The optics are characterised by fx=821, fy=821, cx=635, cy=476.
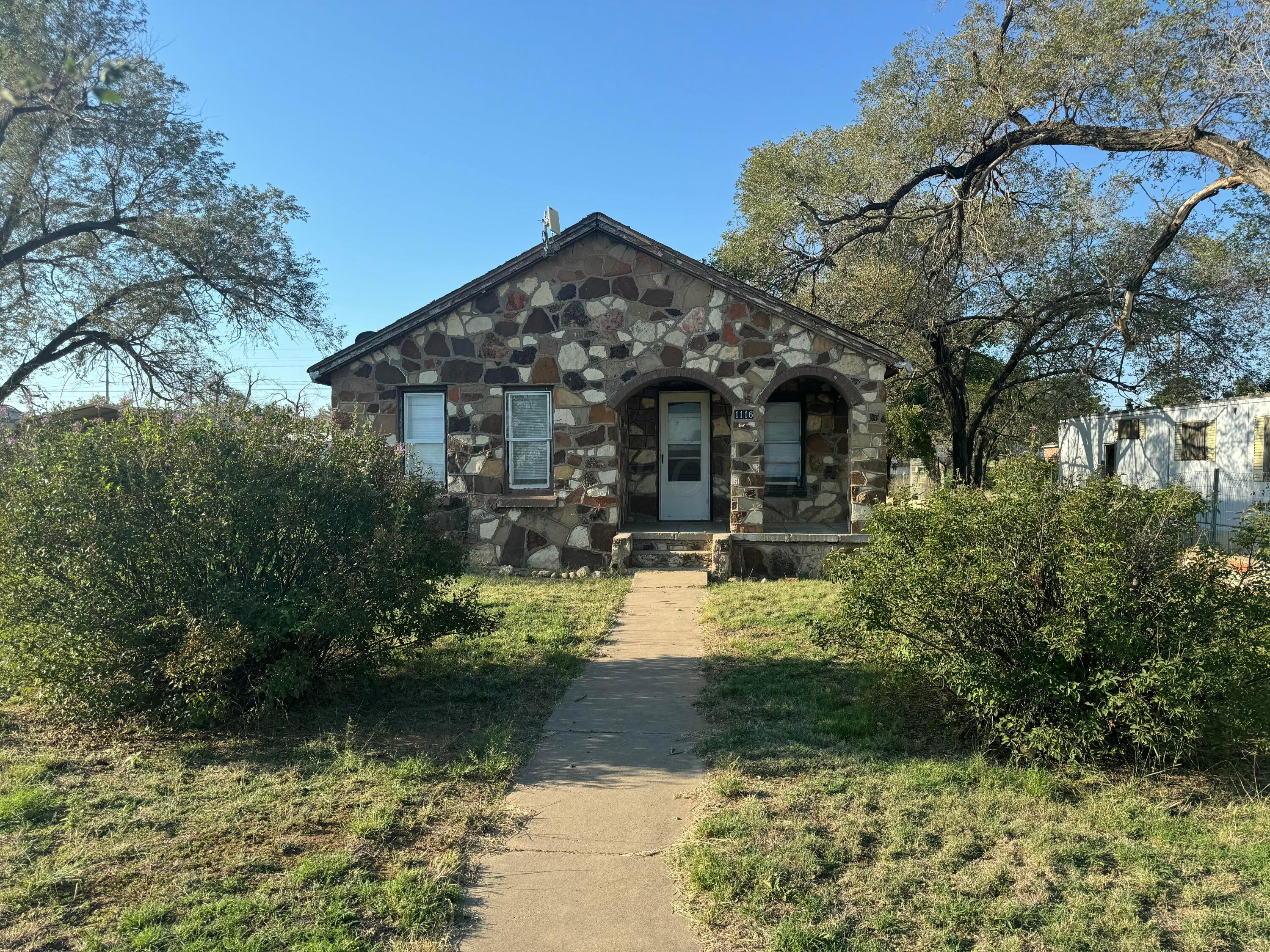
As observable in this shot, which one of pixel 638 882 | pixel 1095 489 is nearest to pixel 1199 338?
pixel 1095 489

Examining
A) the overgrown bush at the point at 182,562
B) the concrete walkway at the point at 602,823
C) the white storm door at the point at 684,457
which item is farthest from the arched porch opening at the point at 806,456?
the overgrown bush at the point at 182,562

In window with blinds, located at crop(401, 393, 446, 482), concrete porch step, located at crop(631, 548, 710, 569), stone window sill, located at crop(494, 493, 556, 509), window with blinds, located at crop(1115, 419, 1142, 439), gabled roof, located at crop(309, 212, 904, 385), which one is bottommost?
concrete porch step, located at crop(631, 548, 710, 569)

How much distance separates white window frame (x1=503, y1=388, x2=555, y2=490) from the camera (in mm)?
11852

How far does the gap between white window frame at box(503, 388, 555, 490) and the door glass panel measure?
2.23 meters

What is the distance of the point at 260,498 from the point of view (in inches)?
197

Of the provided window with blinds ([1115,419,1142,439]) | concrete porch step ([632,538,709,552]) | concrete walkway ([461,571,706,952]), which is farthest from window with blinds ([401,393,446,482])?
window with blinds ([1115,419,1142,439])

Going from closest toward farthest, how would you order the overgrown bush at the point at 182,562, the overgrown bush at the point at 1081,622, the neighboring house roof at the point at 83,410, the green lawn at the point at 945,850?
1. the green lawn at the point at 945,850
2. the overgrown bush at the point at 1081,622
3. the overgrown bush at the point at 182,562
4. the neighboring house roof at the point at 83,410

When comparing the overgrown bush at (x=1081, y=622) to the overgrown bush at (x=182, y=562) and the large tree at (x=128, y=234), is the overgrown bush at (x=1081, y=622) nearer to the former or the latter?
the overgrown bush at (x=182, y=562)

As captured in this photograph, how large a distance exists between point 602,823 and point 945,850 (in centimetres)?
155

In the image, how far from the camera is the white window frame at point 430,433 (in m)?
12.1

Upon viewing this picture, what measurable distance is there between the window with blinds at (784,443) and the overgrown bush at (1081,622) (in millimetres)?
8023

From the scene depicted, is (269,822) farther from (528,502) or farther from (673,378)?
(673,378)

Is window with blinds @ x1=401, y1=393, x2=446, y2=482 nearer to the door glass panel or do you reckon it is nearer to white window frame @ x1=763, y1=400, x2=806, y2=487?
the door glass panel

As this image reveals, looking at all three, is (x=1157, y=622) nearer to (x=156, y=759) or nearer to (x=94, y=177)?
(x=156, y=759)
